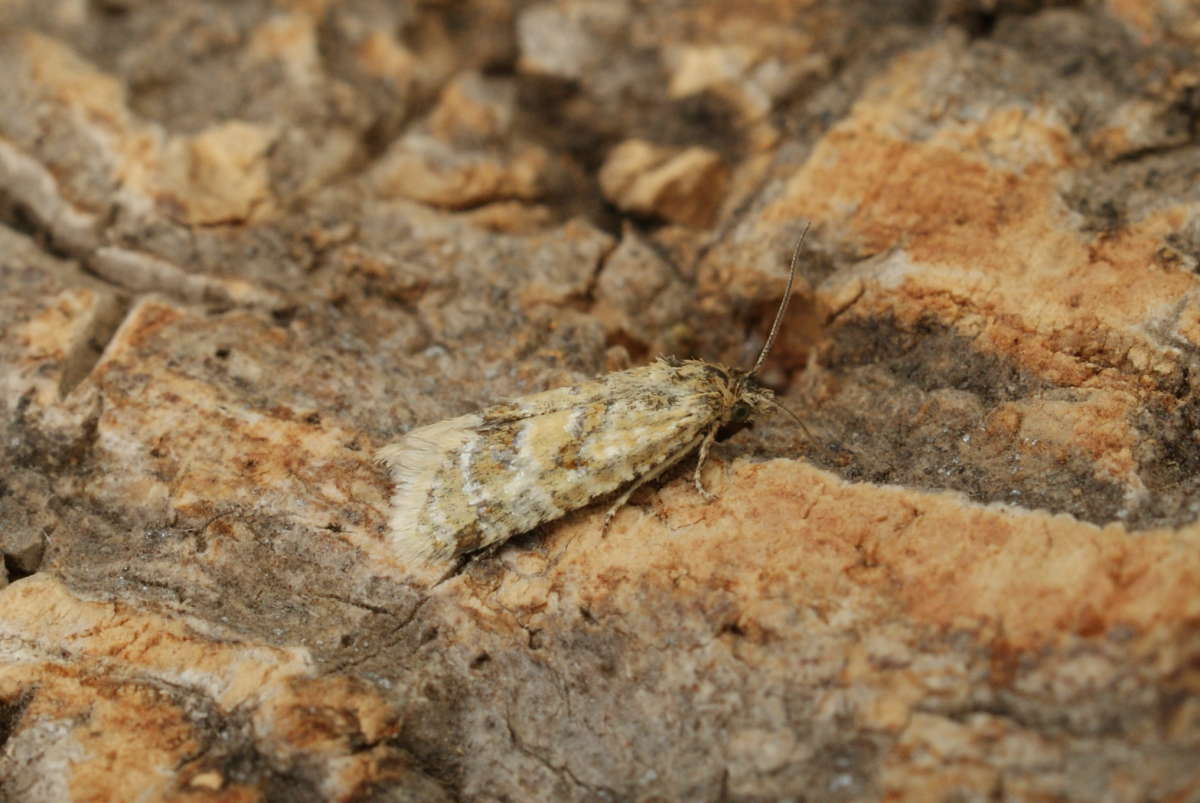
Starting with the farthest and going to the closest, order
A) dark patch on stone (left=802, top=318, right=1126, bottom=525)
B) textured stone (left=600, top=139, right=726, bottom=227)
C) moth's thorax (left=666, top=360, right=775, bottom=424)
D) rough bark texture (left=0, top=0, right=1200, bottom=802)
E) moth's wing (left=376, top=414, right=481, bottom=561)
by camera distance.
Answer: textured stone (left=600, top=139, right=726, bottom=227)
moth's thorax (left=666, top=360, right=775, bottom=424)
moth's wing (left=376, top=414, right=481, bottom=561)
dark patch on stone (left=802, top=318, right=1126, bottom=525)
rough bark texture (left=0, top=0, right=1200, bottom=802)

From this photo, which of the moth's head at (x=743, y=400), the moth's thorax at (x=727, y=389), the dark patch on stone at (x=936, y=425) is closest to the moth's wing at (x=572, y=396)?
the moth's thorax at (x=727, y=389)

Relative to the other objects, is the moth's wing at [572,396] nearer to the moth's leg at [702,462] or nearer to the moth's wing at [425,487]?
the moth's wing at [425,487]

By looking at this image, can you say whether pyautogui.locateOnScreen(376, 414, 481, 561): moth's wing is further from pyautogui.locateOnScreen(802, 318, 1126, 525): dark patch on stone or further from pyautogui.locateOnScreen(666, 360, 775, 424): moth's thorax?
pyautogui.locateOnScreen(802, 318, 1126, 525): dark patch on stone

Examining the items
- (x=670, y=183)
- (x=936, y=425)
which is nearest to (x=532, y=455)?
(x=936, y=425)

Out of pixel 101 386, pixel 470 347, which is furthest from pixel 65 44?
pixel 470 347

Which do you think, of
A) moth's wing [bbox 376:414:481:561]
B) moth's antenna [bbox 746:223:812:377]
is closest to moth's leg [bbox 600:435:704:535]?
moth's antenna [bbox 746:223:812:377]

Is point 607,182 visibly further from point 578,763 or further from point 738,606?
point 578,763
